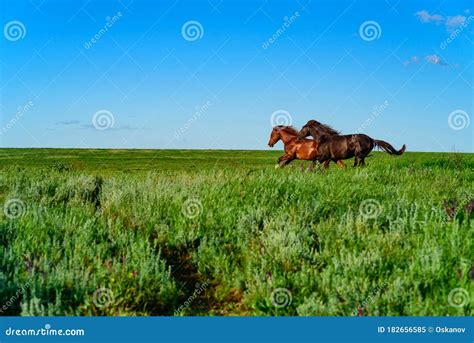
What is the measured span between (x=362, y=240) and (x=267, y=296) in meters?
1.77

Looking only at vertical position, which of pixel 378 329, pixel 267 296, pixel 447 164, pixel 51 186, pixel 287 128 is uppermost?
pixel 287 128

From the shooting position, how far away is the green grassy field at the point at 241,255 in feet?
18.8

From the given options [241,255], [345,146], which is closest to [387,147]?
[345,146]

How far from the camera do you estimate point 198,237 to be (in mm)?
7859

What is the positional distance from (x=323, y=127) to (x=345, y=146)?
1.31 metres

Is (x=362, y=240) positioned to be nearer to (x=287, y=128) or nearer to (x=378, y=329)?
(x=378, y=329)

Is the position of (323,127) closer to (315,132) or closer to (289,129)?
(315,132)

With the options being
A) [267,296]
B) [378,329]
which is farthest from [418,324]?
[267,296]

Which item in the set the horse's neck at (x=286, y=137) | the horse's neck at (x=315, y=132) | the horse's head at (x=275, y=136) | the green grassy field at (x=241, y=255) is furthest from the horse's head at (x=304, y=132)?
the green grassy field at (x=241, y=255)

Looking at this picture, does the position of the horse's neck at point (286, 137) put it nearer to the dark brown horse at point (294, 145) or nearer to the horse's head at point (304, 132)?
the dark brown horse at point (294, 145)

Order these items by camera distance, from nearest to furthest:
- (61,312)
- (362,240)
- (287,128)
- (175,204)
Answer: (61,312) < (362,240) < (175,204) < (287,128)

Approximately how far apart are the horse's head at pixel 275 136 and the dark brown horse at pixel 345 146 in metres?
2.05

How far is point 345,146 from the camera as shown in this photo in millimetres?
18812

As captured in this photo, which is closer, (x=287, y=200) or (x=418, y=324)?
(x=418, y=324)
